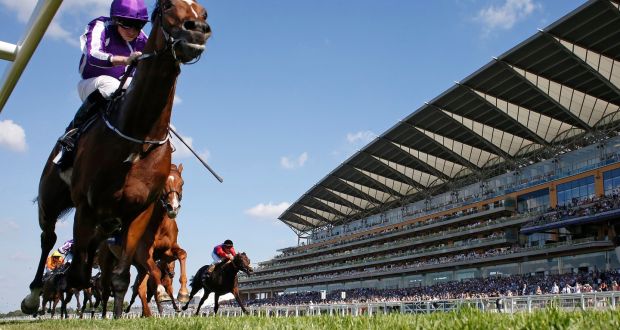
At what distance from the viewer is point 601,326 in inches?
112

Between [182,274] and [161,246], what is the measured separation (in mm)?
850

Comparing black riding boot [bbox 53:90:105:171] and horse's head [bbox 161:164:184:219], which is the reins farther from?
horse's head [bbox 161:164:184:219]

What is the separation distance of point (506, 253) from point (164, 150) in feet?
150

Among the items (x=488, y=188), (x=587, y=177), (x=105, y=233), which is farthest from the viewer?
(x=488, y=188)

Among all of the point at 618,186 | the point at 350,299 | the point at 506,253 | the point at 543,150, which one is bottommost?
the point at 350,299

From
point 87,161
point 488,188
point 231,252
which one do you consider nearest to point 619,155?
point 488,188

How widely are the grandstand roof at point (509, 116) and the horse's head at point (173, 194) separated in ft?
105

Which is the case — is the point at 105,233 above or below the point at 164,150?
below

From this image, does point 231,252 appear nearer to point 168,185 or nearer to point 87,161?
point 168,185

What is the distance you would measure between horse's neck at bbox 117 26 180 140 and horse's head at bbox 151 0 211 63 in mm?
203

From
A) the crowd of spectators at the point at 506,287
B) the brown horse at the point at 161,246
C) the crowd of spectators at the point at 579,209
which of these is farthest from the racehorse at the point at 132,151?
the crowd of spectators at the point at 579,209

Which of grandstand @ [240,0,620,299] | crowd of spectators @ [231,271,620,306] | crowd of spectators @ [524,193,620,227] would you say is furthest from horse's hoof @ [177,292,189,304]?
crowd of spectators @ [524,193,620,227]

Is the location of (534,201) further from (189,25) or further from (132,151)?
(189,25)

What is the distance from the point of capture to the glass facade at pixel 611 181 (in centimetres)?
4267
